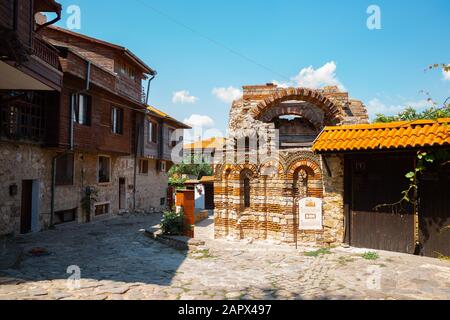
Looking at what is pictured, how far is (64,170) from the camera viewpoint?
1609 centimetres

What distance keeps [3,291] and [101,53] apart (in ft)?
54.9

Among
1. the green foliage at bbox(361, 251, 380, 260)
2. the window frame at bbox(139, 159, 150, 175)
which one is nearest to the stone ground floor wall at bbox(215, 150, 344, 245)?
the green foliage at bbox(361, 251, 380, 260)

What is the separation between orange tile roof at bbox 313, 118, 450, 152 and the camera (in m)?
7.97

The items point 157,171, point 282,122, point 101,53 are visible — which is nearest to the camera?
point 282,122

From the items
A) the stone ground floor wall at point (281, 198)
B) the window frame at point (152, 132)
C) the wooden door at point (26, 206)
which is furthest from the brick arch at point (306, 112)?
the window frame at point (152, 132)

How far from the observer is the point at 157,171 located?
1066 inches

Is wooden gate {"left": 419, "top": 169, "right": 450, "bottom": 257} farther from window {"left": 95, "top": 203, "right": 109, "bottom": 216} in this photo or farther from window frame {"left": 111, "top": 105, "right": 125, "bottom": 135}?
window frame {"left": 111, "top": 105, "right": 125, "bottom": 135}

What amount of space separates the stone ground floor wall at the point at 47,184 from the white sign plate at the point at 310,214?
1030 centimetres

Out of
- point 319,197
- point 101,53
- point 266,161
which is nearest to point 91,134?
point 101,53

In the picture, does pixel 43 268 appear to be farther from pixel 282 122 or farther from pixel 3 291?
pixel 282 122

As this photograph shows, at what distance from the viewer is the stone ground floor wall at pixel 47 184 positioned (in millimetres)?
12387

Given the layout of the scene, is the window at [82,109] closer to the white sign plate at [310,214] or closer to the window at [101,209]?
the window at [101,209]

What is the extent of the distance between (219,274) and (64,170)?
1128 cm

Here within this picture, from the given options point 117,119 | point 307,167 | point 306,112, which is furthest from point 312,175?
point 117,119
